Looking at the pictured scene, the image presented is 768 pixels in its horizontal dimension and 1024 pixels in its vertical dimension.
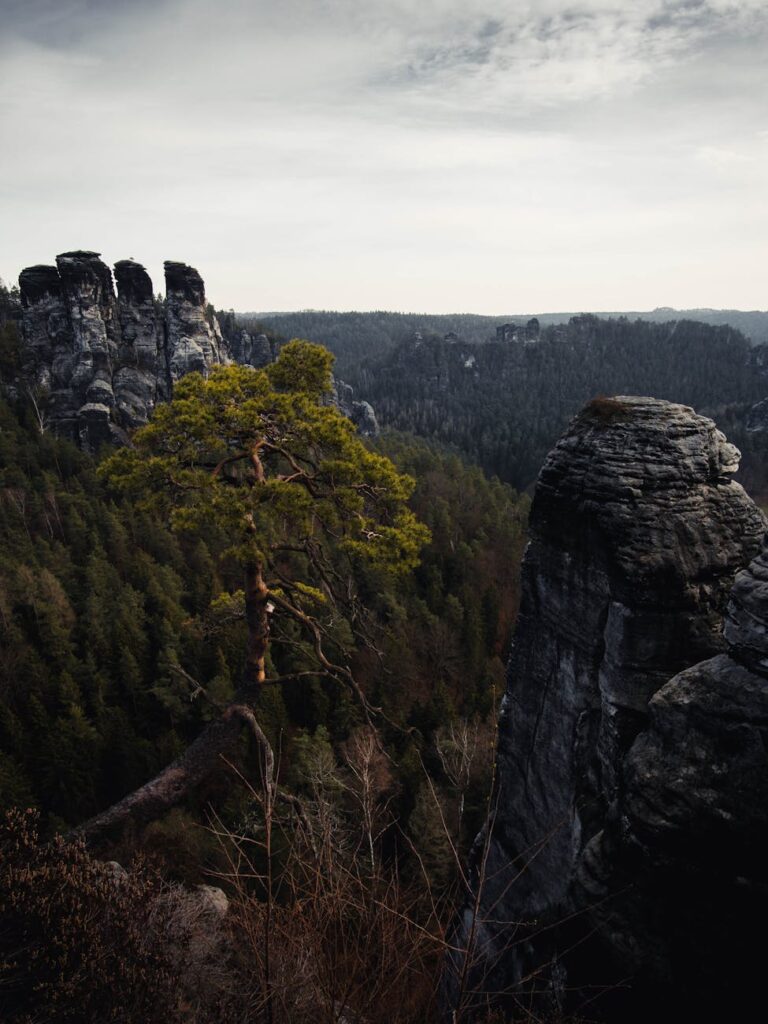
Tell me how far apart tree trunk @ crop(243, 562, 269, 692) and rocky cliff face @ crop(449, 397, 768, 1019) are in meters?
4.40

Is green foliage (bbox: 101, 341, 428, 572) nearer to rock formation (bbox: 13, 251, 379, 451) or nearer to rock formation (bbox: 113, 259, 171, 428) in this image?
rock formation (bbox: 13, 251, 379, 451)

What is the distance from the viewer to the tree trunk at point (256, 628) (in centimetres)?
909

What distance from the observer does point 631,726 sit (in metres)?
8.58

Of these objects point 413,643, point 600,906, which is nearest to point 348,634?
point 413,643

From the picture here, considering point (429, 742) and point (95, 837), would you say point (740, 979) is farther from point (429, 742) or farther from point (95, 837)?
point (429, 742)

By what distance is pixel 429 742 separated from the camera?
31688mm

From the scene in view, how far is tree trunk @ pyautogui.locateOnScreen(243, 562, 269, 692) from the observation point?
29.8 ft

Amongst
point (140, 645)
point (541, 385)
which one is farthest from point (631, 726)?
point (541, 385)

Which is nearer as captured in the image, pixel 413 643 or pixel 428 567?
pixel 413 643

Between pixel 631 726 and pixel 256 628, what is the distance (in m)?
5.84

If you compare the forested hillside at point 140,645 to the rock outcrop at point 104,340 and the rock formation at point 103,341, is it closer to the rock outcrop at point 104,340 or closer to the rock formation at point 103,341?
the rock formation at point 103,341

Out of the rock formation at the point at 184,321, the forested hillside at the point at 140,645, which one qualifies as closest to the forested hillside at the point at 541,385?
the rock formation at the point at 184,321

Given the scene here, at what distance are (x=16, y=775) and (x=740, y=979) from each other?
2976 cm

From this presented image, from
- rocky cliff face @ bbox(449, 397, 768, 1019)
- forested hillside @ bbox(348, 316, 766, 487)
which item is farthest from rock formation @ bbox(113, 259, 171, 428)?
rocky cliff face @ bbox(449, 397, 768, 1019)
